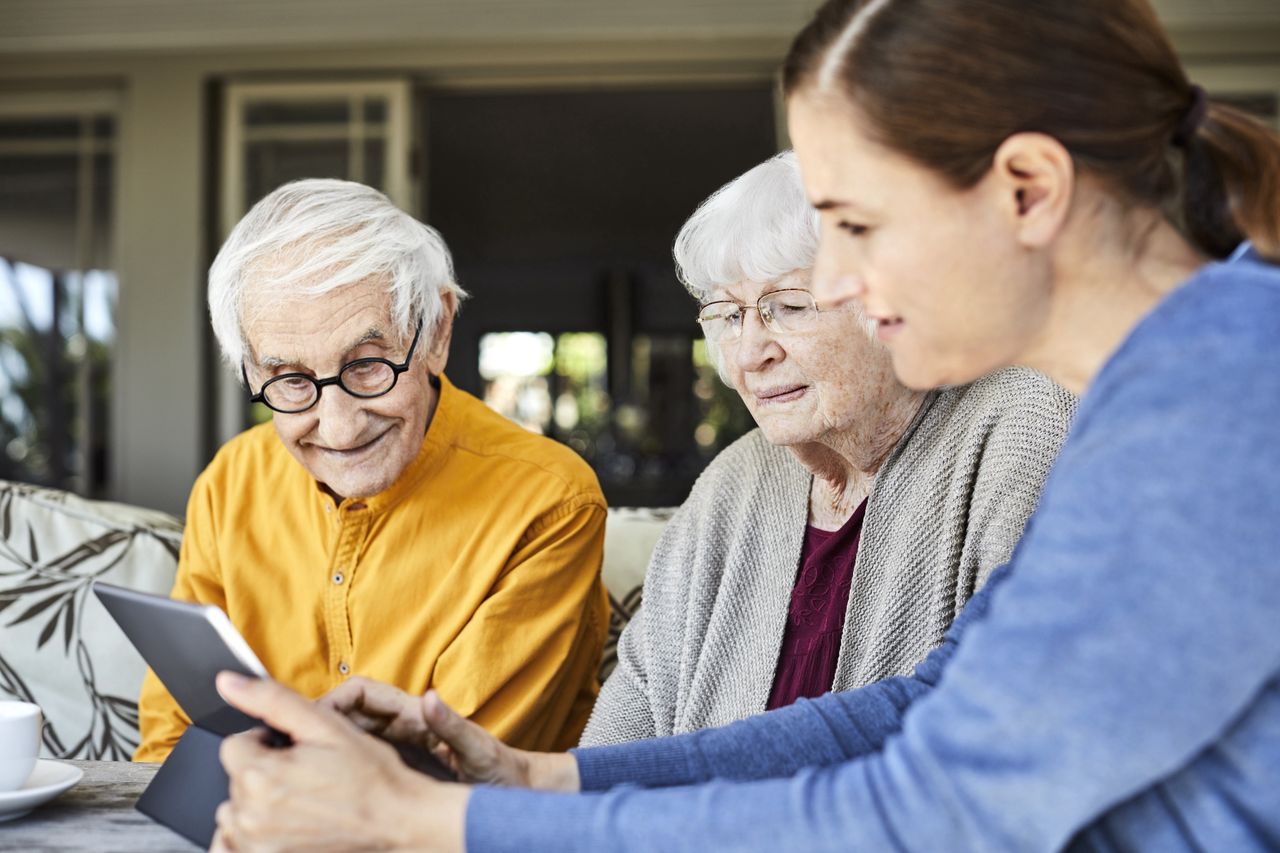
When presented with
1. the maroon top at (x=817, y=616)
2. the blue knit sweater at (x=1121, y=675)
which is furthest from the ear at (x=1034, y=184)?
the maroon top at (x=817, y=616)

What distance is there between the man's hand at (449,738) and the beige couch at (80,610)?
0.82 m

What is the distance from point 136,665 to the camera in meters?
1.90

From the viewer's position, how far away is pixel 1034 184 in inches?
30.7

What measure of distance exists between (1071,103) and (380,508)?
1.15 metres

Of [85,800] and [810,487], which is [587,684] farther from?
[85,800]

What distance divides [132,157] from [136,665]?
3.80 metres

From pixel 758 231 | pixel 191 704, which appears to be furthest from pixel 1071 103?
pixel 191 704

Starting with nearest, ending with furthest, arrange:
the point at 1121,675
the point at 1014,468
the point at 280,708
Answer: the point at 1121,675 < the point at 280,708 < the point at 1014,468

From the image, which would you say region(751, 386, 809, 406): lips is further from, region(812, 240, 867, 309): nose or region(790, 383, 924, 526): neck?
region(812, 240, 867, 309): nose

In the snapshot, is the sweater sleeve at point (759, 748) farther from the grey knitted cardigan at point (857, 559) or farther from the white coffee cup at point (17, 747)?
the white coffee cup at point (17, 747)

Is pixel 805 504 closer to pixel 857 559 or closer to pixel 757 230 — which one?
pixel 857 559

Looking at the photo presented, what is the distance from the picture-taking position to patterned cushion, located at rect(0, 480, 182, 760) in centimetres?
190

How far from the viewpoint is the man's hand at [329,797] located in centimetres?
80

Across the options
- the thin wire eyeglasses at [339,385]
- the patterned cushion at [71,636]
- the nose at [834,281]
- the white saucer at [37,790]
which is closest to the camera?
the nose at [834,281]
